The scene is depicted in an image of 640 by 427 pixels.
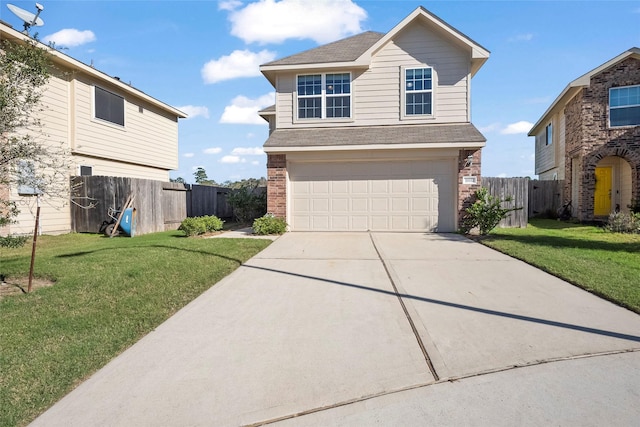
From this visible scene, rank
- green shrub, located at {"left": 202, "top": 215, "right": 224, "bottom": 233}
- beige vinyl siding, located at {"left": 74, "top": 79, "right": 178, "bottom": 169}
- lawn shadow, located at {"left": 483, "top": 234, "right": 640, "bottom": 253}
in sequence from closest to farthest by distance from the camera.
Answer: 1. lawn shadow, located at {"left": 483, "top": 234, "right": 640, "bottom": 253}
2. green shrub, located at {"left": 202, "top": 215, "right": 224, "bottom": 233}
3. beige vinyl siding, located at {"left": 74, "top": 79, "right": 178, "bottom": 169}

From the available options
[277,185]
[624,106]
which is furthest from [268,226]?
[624,106]

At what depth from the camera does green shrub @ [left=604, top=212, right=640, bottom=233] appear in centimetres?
1234

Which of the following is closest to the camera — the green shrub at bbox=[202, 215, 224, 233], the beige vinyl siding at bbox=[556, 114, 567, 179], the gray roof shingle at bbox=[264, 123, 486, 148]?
the gray roof shingle at bbox=[264, 123, 486, 148]

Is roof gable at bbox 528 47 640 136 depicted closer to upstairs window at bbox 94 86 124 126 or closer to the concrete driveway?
the concrete driveway

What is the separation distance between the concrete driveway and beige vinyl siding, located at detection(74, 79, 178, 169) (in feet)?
34.6

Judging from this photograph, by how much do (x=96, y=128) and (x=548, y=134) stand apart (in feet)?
75.5

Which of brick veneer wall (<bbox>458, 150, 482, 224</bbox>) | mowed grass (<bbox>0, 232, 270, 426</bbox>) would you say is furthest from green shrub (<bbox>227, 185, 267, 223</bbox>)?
brick veneer wall (<bbox>458, 150, 482, 224</bbox>)

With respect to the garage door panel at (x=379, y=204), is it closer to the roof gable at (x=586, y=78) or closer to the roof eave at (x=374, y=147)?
the roof eave at (x=374, y=147)

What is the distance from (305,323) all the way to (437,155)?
9315 millimetres

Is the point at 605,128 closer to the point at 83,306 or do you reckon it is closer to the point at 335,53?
the point at 335,53

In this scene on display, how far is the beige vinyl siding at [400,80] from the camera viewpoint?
42.8 feet

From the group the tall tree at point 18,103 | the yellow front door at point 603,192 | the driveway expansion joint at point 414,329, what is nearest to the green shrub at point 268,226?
the driveway expansion joint at point 414,329

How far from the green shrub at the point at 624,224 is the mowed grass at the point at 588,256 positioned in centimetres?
41

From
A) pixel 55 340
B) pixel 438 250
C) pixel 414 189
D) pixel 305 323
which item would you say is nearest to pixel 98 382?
pixel 55 340
